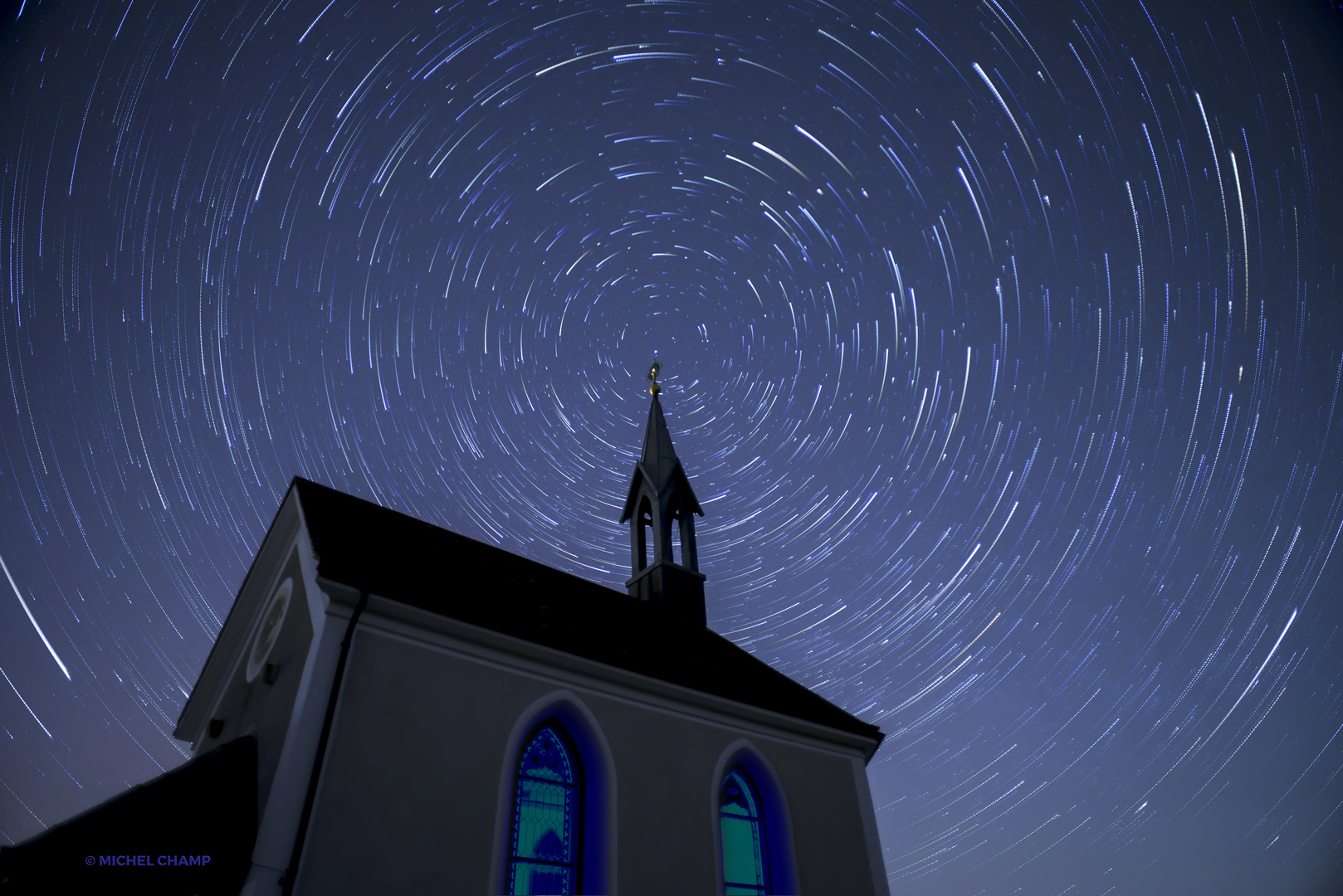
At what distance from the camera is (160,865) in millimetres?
5812

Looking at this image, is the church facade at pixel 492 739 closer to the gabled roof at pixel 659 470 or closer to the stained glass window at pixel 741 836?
the stained glass window at pixel 741 836

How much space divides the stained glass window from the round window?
6.29 m

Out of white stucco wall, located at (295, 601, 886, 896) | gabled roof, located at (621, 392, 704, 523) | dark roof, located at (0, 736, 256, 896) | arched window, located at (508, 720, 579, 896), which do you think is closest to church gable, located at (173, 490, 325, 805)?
dark roof, located at (0, 736, 256, 896)

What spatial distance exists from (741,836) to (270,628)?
7.13 meters

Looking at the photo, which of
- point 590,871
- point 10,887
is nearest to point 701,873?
point 590,871

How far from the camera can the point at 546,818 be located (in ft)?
25.9

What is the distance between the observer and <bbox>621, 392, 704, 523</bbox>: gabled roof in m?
16.7

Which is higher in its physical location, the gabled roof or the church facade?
the gabled roof

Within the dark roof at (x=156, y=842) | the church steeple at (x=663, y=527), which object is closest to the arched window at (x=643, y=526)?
the church steeple at (x=663, y=527)

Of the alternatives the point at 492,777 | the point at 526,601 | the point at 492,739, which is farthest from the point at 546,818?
the point at 526,601

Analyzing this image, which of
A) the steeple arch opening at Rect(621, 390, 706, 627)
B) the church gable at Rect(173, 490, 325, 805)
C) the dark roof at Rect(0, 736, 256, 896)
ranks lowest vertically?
the dark roof at Rect(0, 736, 256, 896)

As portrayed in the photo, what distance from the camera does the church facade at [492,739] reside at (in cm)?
664

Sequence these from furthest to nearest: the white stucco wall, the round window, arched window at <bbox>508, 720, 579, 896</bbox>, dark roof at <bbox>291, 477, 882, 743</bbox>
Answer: the round window → dark roof at <bbox>291, 477, 882, 743</bbox> → arched window at <bbox>508, 720, 579, 896</bbox> → the white stucco wall

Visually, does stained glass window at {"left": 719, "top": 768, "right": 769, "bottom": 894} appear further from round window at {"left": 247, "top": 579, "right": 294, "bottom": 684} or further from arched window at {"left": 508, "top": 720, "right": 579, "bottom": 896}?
round window at {"left": 247, "top": 579, "right": 294, "bottom": 684}
